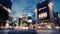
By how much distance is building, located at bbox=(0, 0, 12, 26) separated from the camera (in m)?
1.53

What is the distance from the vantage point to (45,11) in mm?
1545

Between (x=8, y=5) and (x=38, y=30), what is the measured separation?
48 cm

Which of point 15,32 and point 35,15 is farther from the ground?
point 35,15

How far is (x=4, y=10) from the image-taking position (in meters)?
1.58

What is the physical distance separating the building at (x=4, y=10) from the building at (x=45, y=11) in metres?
0.38

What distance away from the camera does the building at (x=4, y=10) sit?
1.53 meters

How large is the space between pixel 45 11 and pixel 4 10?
517mm

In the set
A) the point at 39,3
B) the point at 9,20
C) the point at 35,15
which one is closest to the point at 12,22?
the point at 9,20

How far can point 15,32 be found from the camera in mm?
1474

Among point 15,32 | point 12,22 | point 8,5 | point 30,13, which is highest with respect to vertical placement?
point 8,5

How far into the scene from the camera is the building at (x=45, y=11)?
1536 millimetres

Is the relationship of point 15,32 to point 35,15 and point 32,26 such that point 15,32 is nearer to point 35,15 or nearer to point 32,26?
point 32,26

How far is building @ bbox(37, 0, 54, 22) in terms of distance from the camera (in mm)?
1536

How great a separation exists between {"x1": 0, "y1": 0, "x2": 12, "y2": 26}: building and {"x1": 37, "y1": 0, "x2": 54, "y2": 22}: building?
0.38 m
